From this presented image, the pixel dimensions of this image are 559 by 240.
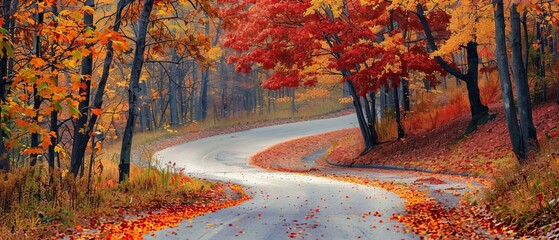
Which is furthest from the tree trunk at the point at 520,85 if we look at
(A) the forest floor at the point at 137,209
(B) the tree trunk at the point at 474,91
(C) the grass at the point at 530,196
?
(B) the tree trunk at the point at 474,91

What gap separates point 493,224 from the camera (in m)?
10.3

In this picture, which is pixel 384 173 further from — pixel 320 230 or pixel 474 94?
pixel 320 230

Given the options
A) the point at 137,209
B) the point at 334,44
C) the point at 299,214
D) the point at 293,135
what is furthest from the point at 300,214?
the point at 293,135

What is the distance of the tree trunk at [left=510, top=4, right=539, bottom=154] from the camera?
51.0 ft

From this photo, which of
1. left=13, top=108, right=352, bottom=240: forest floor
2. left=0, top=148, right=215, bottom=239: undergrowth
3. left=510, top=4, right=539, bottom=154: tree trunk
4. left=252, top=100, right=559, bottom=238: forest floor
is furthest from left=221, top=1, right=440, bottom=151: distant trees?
left=0, top=148, right=215, bottom=239: undergrowth

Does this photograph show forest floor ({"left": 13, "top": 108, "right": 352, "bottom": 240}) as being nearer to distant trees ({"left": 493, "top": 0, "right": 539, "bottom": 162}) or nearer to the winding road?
the winding road

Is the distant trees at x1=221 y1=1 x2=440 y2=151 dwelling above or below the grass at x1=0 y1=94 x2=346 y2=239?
above

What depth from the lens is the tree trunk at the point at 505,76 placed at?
1540 centimetres

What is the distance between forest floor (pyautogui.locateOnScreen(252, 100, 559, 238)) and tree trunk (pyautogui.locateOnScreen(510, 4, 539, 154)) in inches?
24.5

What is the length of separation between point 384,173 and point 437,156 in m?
2.28

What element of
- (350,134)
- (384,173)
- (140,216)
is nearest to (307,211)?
(140,216)

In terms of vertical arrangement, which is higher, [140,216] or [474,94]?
[474,94]

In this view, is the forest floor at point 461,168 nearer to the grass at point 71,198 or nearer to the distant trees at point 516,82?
the distant trees at point 516,82

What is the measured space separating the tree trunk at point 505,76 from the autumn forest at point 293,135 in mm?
46
